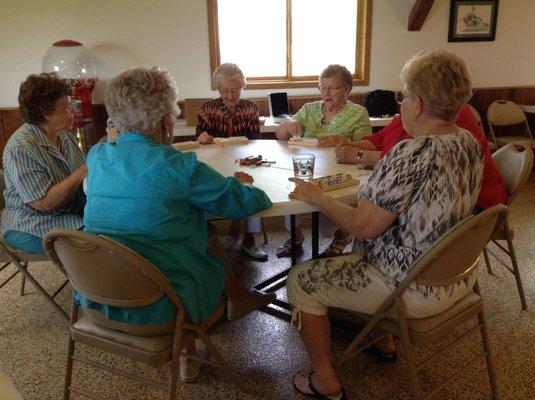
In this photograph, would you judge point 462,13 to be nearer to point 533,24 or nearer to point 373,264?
point 533,24

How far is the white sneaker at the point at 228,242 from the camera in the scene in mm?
2905

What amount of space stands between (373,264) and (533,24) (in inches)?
185

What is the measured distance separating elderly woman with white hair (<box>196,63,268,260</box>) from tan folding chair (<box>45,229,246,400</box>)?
4.92 feet

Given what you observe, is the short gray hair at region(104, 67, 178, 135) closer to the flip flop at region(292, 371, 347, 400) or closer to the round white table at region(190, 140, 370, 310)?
the round white table at region(190, 140, 370, 310)

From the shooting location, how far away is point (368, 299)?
1.35 meters

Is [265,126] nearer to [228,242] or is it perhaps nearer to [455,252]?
[228,242]

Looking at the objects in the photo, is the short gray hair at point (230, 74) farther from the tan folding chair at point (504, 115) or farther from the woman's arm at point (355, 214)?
the tan folding chair at point (504, 115)

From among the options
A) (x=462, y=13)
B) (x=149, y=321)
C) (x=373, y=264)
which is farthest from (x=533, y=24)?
(x=149, y=321)

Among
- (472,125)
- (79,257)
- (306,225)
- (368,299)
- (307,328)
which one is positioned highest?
(472,125)

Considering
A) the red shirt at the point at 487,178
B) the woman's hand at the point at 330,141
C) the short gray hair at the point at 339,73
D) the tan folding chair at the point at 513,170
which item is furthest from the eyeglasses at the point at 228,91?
the tan folding chair at the point at 513,170

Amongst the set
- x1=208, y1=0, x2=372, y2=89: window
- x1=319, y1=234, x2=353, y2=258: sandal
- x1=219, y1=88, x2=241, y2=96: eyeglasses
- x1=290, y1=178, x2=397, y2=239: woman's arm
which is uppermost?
x1=208, y1=0, x2=372, y2=89: window

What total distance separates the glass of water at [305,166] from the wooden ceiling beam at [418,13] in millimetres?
3335

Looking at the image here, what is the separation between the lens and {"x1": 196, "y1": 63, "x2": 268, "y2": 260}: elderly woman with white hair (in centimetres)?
272

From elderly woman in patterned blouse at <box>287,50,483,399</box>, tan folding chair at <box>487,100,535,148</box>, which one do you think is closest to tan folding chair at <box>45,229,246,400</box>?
elderly woman in patterned blouse at <box>287,50,483,399</box>
